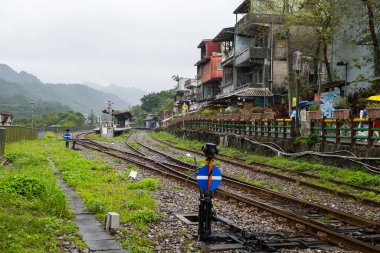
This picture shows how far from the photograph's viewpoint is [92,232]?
713 cm

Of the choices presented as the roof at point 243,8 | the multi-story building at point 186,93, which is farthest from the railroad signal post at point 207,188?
the multi-story building at point 186,93

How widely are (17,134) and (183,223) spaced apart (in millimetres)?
26163

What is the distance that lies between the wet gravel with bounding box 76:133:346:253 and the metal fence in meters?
16.5

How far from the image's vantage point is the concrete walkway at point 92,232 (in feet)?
20.6

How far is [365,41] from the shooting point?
25562 millimetres

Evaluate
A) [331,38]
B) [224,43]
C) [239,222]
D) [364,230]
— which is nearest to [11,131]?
[331,38]

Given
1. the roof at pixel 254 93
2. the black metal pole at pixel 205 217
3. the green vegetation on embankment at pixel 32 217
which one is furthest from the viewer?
the roof at pixel 254 93

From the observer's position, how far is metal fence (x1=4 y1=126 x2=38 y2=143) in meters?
27.3

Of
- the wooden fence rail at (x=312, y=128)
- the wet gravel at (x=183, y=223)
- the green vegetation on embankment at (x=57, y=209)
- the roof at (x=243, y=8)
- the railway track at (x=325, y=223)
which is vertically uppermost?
the roof at (x=243, y=8)

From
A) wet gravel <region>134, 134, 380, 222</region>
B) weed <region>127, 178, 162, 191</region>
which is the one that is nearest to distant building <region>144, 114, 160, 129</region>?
wet gravel <region>134, 134, 380, 222</region>

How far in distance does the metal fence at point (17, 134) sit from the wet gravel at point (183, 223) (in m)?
16.5

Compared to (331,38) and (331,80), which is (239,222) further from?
(331,80)

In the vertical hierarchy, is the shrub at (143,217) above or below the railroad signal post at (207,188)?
below

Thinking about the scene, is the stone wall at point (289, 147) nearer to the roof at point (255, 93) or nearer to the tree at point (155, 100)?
the roof at point (255, 93)
